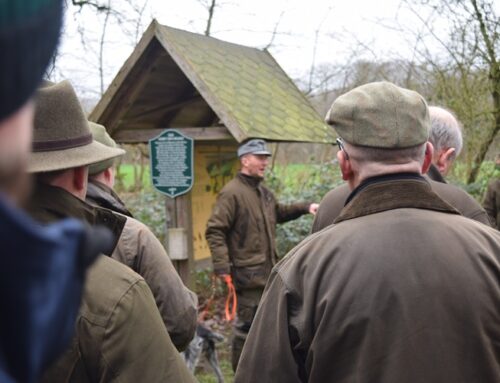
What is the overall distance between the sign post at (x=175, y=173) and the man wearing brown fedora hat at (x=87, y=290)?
13.2 feet

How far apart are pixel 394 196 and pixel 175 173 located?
415cm

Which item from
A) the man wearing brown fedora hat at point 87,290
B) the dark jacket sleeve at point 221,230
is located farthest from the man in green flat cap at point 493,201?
the man wearing brown fedora hat at point 87,290

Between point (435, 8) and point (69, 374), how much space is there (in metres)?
6.74

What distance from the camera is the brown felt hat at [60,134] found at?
1.77m

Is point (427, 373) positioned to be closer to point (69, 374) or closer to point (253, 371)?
point (253, 371)

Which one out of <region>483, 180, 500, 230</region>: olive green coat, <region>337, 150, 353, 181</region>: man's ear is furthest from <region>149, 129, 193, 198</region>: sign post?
<region>337, 150, 353, 181</region>: man's ear

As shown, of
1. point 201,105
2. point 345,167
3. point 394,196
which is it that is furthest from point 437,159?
point 201,105

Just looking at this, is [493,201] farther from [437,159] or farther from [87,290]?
[87,290]

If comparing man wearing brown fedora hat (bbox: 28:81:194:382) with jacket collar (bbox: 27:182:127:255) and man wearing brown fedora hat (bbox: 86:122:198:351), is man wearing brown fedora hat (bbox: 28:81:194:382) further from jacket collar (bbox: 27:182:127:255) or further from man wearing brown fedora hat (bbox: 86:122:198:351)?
man wearing brown fedora hat (bbox: 86:122:198:351)

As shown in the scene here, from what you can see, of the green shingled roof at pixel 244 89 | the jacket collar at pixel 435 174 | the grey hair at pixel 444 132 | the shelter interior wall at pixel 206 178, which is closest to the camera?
the jacket collar at pixel 435 174

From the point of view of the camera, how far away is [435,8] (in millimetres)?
7363

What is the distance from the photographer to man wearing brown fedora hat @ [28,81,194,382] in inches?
70.2

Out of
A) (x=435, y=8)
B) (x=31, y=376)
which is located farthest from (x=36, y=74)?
(x=435, y=8)

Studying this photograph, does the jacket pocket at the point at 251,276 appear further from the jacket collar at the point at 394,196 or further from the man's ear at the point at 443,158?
the jacket collar at the point at 394,196
